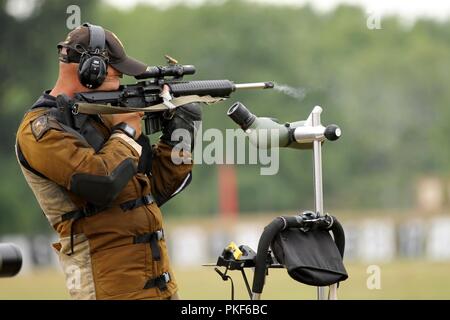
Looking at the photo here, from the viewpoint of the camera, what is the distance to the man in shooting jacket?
588 cm

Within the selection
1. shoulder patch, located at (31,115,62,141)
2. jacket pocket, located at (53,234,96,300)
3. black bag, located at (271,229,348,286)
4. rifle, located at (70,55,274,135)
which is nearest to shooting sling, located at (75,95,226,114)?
rifle, located at (70,55,274,135)

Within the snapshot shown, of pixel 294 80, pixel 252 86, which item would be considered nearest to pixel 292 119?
pixel 294 80

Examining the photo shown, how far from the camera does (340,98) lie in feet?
177

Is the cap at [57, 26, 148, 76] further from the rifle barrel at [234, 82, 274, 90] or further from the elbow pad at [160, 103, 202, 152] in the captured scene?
the rifle barrel at [234, 82, 274, 90]

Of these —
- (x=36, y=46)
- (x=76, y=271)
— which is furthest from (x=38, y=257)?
(x=76, y=271)

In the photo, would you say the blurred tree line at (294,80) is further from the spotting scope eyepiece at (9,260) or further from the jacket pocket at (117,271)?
the spotting scope eyepiece at (9,260)

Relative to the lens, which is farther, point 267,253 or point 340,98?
point 340,98

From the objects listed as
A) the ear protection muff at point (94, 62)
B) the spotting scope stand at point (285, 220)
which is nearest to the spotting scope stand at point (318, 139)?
the spotting scope stand at point (285, 220)

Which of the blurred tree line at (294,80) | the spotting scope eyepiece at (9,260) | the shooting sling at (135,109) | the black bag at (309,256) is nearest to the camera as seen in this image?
the spotting scope eyepiece at (9,260)

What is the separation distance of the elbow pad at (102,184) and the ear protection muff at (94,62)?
21.5 inches

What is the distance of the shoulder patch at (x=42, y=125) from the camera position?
592 centimetres

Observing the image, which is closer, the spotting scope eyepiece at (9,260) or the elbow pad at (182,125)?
the spotting scope eyepiece at (9,260)

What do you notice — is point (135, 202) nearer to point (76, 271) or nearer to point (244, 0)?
point (76, 271)
